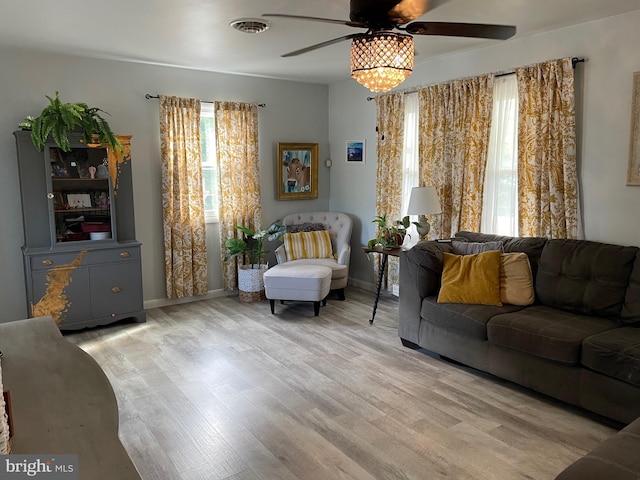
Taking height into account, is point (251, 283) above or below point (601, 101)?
below

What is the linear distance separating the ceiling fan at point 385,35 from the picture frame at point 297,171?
12.2 feet

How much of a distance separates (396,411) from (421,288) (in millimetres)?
1130

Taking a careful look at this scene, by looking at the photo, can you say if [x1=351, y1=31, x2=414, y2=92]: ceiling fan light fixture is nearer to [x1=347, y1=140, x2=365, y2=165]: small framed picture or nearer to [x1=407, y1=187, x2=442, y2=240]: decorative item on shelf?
[x1=407, y1=187, x2=442, y2=240]: decorative item on shelf

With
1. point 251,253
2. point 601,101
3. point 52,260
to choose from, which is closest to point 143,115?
point 52,260

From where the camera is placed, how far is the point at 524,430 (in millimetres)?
2805

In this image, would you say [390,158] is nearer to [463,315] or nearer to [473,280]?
[473,280]

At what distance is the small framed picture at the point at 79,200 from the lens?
4.50 meters

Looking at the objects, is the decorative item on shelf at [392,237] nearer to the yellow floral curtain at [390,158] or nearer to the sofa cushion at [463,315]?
the yellow floral curtain at [390,158]

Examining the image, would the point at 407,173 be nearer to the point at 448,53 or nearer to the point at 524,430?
the point at 448,53

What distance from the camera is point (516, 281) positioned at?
12.0 feet

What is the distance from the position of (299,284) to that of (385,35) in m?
3.07

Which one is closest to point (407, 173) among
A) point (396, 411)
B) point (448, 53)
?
point (448, 53)

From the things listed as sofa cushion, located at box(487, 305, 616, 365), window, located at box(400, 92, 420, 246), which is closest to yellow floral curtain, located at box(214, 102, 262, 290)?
window, located at box(400, 92, 420, 246)

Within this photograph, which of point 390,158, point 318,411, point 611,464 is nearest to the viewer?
point 611,464
